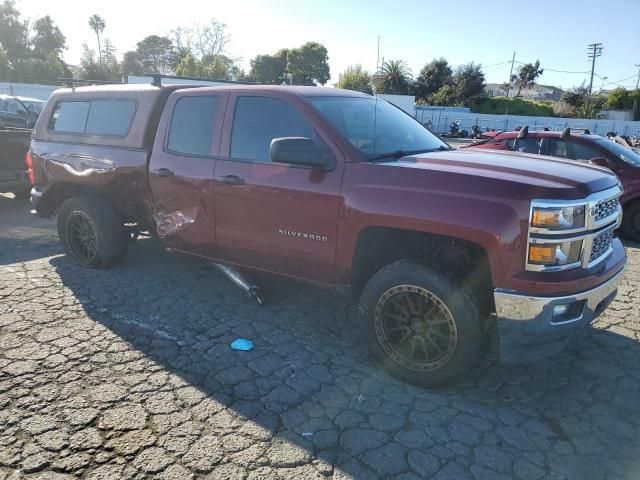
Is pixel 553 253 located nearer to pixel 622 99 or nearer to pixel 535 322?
pixel 535 322

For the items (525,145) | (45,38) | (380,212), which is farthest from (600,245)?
(45,38)

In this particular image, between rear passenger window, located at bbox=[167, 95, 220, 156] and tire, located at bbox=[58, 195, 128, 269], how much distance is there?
122 centimetres

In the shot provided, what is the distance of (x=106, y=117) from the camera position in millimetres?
5043

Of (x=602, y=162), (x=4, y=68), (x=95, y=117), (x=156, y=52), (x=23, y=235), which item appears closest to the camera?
(x=95, y=117)

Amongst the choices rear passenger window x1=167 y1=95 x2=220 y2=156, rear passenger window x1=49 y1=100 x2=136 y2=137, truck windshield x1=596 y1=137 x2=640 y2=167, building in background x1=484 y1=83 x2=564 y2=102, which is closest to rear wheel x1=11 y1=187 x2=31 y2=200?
rear passenger window x1=49 y1=100 x2=136 y2=137

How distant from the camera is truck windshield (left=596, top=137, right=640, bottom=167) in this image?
7.66 meters

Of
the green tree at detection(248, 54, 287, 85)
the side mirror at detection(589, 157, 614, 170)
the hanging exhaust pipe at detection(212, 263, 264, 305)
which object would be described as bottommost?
the hanging exhaust pipe at detection(212, 263, 264, 305)

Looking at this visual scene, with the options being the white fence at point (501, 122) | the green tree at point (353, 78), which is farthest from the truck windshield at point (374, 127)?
the green tree at point (353, 78)

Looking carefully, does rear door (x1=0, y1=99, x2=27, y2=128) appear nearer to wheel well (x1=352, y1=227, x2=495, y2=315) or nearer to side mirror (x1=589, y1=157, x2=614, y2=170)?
wheel well (x1=352, y1=227, x2=495, y2=315)

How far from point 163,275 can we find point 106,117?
5.70 feet

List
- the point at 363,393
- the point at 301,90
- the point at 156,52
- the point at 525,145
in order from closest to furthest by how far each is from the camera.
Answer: the point at 363,393
the point at 301,90
the point at 525,145
the point at 156,52

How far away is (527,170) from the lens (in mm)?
3129

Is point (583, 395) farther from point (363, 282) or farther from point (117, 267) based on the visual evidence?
point (117, 267)

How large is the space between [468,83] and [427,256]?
56.6 metres
